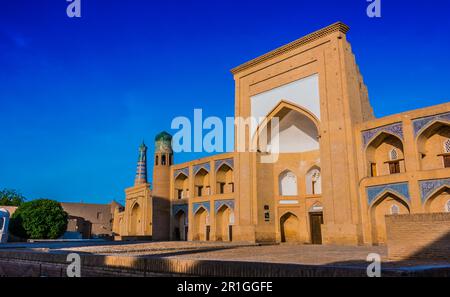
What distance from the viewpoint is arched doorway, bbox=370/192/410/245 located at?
14.0 metres

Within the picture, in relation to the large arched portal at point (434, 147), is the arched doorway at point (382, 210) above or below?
below

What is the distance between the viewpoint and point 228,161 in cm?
2111

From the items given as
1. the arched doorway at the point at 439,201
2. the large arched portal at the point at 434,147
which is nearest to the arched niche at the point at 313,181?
the large arched portal at the point at 434,147

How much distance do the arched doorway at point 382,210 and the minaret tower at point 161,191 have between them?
46.4 feet

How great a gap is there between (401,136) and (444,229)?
7.67m

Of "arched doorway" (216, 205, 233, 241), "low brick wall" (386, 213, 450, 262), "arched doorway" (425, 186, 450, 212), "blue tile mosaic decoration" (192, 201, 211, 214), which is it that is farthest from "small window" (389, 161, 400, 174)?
"blue tile mosaic decoration" (192, 201, 211, 214)

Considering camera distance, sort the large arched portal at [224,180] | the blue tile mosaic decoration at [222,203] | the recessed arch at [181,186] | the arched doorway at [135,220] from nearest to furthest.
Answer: the blue tile mosaic decoration at [222,203] < the large arched portal at [224,180] < the recessed arch at [181,186] < the arched doorway at [135,220]

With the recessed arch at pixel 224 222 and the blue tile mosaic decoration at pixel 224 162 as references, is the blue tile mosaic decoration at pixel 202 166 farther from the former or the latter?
the recessed arch at pixel 224 222

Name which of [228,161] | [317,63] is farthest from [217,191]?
[317,63]

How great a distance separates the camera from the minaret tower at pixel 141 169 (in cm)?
4272

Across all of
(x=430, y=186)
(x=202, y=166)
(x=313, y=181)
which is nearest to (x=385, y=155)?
(x=430, y=186)

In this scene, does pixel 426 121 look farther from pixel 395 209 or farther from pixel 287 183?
pixel 287 183

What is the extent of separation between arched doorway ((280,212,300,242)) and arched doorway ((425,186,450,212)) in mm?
6870

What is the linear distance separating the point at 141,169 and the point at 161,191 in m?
17.9
